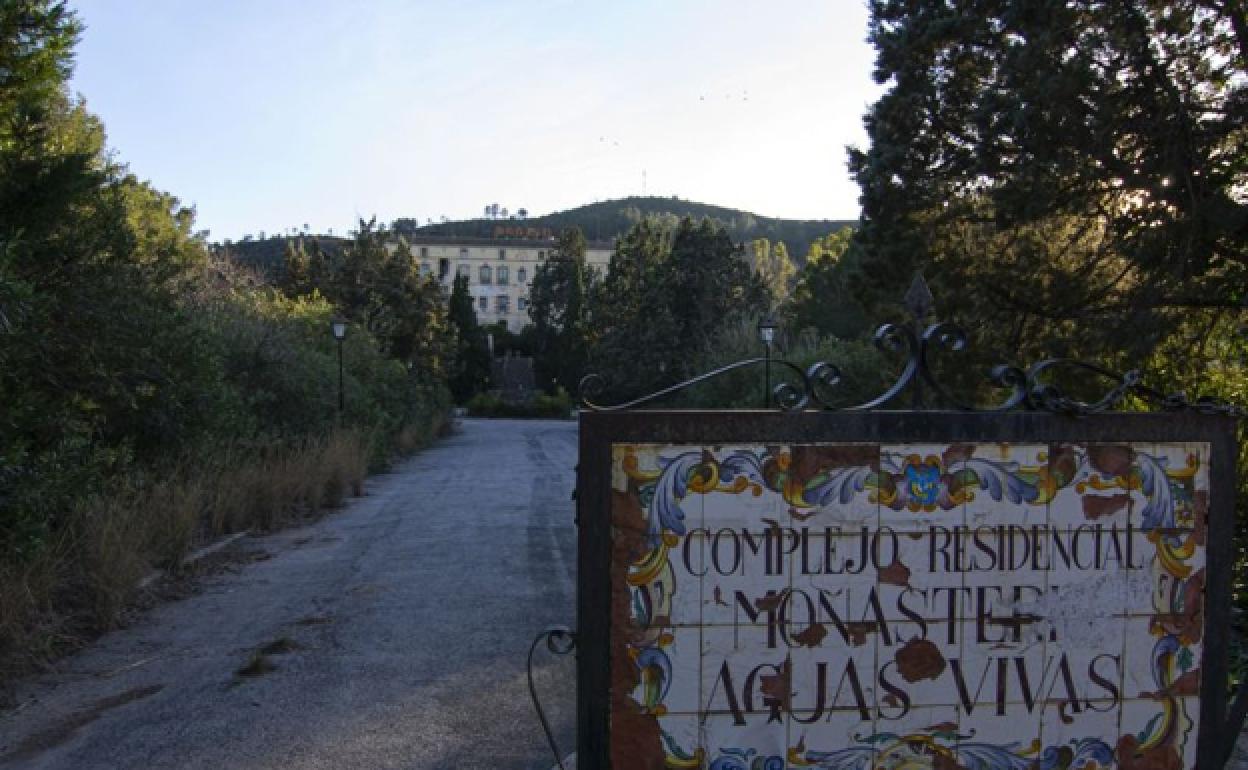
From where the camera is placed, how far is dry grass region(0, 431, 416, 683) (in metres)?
6.79

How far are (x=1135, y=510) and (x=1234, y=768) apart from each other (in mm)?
2479

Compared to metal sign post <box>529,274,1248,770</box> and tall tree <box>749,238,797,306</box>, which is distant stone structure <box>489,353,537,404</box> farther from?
metal sign post <box>529,274,1248,770</box>

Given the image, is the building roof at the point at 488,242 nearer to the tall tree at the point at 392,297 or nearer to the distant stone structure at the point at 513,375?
the distant stone structure at the point at 513,375

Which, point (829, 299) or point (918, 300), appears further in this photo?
point (829, 299)

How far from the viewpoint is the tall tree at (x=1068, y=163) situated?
465 inches

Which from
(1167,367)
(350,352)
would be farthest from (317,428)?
(1167,367)

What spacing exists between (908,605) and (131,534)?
7501mm

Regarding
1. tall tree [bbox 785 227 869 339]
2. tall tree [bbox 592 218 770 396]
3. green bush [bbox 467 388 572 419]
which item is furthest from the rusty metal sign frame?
green bush [bbox 467 388 572 419]

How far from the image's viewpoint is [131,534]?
877 cm

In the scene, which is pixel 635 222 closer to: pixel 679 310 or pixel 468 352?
pixel 468 352

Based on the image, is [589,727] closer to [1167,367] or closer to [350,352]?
[1167,367]

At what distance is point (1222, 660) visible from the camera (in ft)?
10.6

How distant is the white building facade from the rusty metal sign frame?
149 m

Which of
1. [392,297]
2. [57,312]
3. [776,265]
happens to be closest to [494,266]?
[776,265]
